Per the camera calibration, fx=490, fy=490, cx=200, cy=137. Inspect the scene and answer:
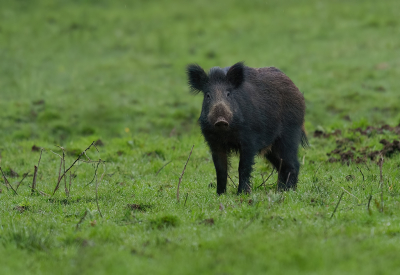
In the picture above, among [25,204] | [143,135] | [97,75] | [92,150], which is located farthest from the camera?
[97,75]

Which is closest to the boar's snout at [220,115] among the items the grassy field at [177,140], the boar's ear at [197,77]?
the boar's ear at [197,77]

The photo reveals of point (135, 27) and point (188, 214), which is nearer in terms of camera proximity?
point (188, 214)

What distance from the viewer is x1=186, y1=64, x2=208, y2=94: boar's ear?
24.0ft

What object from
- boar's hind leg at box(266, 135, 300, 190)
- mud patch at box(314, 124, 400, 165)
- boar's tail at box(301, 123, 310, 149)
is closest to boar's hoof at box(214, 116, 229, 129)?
boar's hind leg at box(266, 135, 300, 190)

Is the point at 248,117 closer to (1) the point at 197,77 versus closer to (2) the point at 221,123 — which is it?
(2) the point at 221,123

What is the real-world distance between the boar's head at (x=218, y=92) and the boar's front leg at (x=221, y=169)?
516 millimetres

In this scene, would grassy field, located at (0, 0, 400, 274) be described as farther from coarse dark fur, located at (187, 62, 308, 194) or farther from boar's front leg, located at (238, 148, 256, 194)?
coarse dark fur, located at (187, 62, 308, 194)

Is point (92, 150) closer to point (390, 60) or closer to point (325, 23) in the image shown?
point (390, 60)

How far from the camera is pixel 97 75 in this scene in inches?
706

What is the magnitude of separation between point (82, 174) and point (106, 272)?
5212mm

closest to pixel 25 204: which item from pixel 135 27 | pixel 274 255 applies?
pixel 274 255

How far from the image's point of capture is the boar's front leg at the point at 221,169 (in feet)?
23.3

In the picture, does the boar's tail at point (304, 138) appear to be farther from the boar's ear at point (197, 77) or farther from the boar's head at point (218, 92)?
the boar's ear at point (197, 77)

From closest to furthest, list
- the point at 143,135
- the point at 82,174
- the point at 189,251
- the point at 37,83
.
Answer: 1. the point at 189,251
2. the point at 82,174
3. the point at 143,135
4. the point at 37,83
